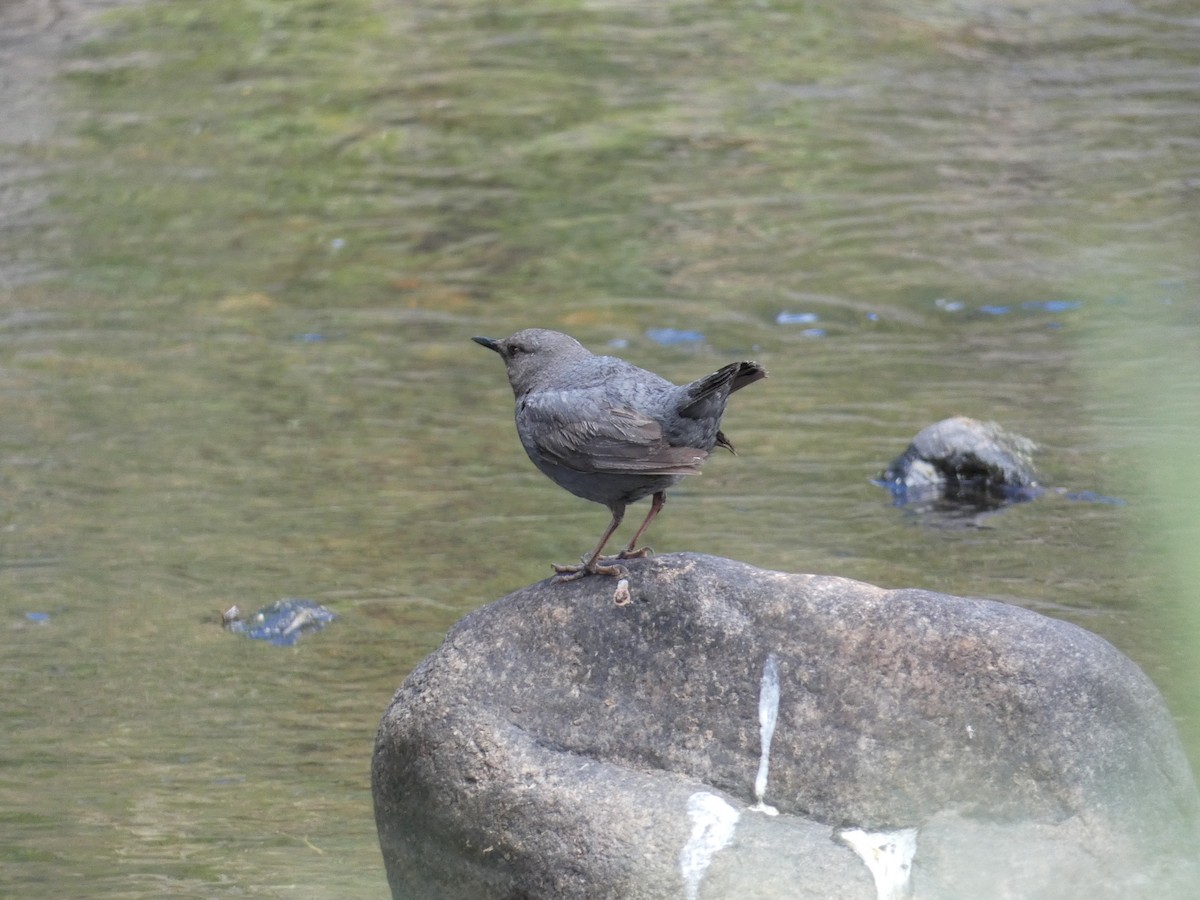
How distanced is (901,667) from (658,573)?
787mm

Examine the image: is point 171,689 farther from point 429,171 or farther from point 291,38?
point 291,38

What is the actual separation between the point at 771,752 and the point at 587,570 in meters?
0.82

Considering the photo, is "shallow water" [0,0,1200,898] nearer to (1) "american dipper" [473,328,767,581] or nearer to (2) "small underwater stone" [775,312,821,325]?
(2) "small underwater stone" [775,312,821,325]

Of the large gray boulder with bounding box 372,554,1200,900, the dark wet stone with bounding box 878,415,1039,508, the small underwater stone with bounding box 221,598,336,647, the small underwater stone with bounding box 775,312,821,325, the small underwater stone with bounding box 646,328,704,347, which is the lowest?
the small underwater stone with bounding box 775,312,821,325

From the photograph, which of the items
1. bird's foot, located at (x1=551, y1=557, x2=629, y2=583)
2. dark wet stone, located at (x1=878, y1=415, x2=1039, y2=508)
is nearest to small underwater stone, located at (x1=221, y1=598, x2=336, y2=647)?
bird's foot, located at (x1=551, y1=557, x2=629, y2=583)

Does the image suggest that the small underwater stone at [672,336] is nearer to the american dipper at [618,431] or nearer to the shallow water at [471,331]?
the shallow water at [471,331]

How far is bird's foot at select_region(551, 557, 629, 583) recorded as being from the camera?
4930 mm

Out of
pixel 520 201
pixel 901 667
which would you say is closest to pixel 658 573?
pixel 901 667

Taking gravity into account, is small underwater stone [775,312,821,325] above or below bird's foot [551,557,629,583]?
below

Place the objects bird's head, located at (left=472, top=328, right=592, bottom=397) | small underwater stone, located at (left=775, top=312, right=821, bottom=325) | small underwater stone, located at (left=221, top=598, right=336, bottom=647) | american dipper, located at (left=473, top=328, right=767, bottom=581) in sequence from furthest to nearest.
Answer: small underwater stone, located at (left=775, top=312, right=821, bottom=325) < small underwater stone, located at (left=221, top=598, right=336, bottom=647) < bird's head, located at (left=472, top=328, right=592, bottom=397) < american dipper, located at (left=473, top=328, right=767, bottom=581)

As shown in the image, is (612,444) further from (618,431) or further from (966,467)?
(966,467)

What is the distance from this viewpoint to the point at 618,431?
16.0 feet

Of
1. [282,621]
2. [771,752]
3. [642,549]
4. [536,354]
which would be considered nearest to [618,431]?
[642,549]

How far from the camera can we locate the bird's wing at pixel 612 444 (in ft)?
15.9
